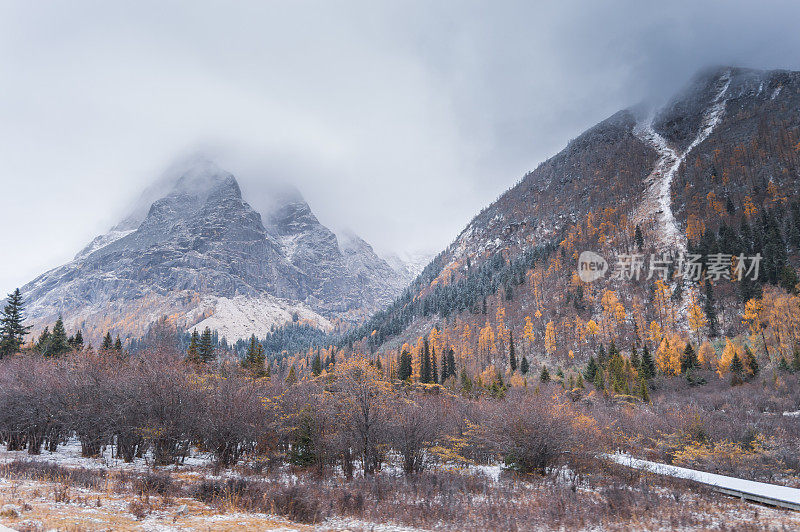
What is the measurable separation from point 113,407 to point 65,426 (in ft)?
10.8

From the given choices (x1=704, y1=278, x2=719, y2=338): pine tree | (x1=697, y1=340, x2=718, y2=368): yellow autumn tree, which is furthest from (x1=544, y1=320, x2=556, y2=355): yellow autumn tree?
(x1=697, y1=340, x2=718, y2=368): yellow autumn tree

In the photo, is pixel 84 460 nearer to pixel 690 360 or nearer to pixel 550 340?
pixel 690 360

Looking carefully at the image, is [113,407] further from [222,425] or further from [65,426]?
[222,425]

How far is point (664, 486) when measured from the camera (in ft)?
63.6

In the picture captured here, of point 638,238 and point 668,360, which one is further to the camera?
point 638,238

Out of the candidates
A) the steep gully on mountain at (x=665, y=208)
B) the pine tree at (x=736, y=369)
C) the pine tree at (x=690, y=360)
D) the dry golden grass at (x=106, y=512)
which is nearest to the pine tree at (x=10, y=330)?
the dry golden grass at (x=106, y=512)

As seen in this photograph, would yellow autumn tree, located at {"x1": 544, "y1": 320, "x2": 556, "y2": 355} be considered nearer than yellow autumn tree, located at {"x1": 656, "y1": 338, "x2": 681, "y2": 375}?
No

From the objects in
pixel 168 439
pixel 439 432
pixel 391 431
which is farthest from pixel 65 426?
pixel 439 432

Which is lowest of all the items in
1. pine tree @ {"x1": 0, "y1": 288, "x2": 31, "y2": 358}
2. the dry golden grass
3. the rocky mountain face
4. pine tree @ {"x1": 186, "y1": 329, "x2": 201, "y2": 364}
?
the dry golden grass

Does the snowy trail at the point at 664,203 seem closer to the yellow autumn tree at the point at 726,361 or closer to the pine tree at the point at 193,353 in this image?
the yellow autumn tree at the point at 726,361

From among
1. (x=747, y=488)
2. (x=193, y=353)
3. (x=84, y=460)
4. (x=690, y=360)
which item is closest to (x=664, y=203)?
(x=690, y=360)

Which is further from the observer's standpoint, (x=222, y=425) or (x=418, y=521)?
(x=222, y=425)

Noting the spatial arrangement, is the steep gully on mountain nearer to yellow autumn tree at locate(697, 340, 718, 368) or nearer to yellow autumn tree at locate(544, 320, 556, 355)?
yellow autumn tree at locate(697, 340, 718, 368)

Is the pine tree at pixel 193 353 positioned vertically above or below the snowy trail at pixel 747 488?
above
